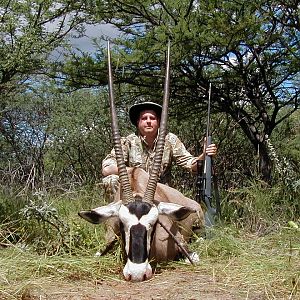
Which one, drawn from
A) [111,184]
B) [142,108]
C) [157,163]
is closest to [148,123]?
[142,108]

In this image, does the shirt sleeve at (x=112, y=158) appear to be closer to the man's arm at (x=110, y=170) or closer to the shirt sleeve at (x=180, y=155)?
the man's arm at (x=110, y=170)

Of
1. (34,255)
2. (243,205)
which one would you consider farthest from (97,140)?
(34,255)

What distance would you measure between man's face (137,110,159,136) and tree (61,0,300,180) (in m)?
1.21

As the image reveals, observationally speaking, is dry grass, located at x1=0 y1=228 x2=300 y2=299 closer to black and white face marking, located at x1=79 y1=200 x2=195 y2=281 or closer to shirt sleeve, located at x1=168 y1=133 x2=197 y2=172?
black and white face marking, located at x1=79 y1=200 x2=195 y2=281

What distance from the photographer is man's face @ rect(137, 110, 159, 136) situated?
17.7 ft

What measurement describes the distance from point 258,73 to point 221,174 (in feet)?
5.55

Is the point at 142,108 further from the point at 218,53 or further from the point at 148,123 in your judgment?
the point at 218,53

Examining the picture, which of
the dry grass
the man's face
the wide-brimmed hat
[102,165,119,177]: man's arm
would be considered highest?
the wide-brimmed hat

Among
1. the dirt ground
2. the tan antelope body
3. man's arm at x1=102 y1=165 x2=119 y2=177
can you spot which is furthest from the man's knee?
the dirt ground

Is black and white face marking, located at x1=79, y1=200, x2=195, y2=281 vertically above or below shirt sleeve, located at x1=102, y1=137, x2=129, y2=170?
below

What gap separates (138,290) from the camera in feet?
11.5

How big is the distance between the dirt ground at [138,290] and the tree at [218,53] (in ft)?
10.7

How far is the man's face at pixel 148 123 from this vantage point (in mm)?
5383

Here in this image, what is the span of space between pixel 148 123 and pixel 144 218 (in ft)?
5.38
